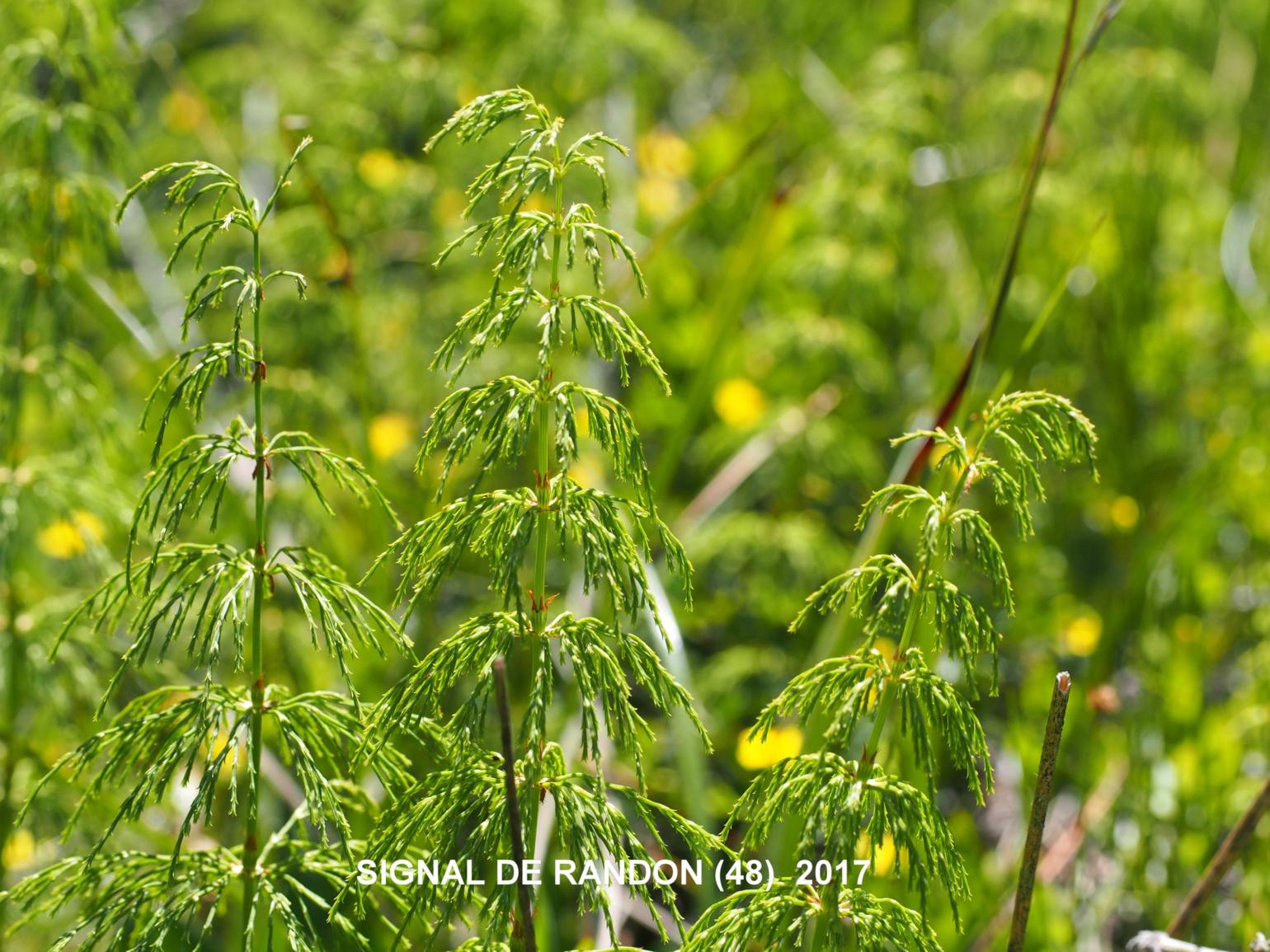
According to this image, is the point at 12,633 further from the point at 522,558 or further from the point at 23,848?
the point at 522,558

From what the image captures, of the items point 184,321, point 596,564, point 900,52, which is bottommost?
point 596,564

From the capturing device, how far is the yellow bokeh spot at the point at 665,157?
4.08 metres

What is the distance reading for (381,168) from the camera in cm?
328

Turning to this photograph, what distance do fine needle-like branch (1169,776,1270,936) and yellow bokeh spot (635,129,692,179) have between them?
3016 mm

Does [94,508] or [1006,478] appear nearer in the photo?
[1006,478]

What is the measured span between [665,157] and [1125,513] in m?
1.91

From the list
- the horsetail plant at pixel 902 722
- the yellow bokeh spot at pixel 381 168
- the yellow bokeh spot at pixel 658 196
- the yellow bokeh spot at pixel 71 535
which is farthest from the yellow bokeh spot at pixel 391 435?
the horsetail plant at pixel 902 722

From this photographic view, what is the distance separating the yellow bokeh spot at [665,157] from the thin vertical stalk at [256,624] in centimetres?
293

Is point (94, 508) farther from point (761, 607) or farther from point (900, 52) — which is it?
point (900, 52)

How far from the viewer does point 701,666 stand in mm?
2887

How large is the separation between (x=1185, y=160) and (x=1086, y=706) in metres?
2.00

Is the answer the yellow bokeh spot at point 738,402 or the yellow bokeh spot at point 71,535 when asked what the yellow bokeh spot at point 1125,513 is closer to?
the yellow bokeh spot at point 738,402

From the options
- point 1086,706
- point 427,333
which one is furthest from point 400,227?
point 1086,706

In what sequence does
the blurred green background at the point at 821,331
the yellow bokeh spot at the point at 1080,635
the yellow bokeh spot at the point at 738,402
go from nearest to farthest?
the blurred green background at the point at 821,331 → the yellow bokeh spot at the point at 1080,635 → the yellow bokeh spot at the point at 738,402
